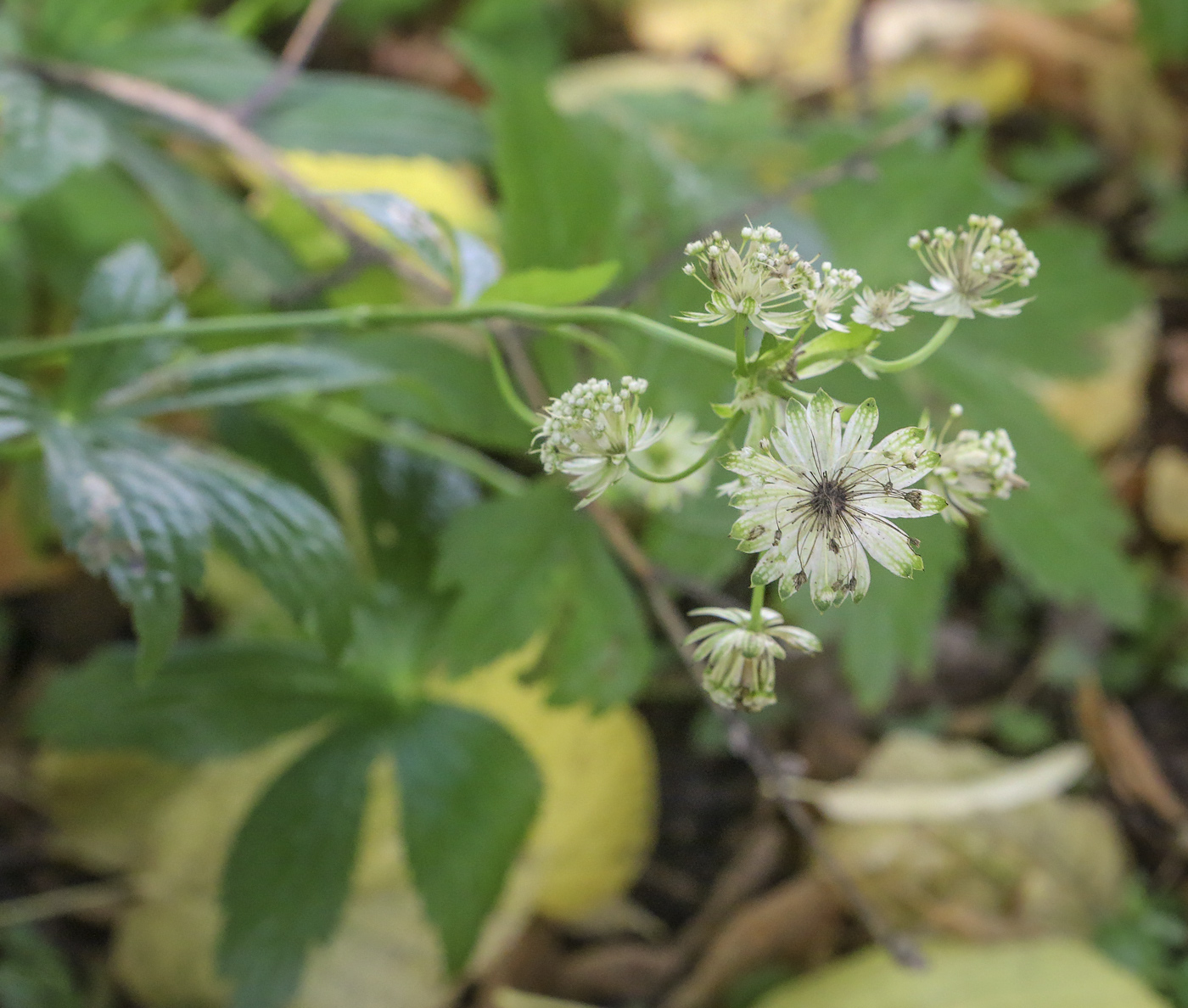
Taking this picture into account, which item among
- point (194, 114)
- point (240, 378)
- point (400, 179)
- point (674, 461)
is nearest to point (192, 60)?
point (194, 114)

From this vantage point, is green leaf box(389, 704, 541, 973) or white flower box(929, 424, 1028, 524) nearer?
white flower box(929, 424, 1028, 524)

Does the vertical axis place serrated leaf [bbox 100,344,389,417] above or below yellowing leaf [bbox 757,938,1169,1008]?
above

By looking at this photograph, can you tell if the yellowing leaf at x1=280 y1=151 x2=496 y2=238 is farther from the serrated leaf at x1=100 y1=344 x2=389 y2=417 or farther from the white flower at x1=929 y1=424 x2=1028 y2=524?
the white flower at x1=929 y1=424 x2=1028 y2=524

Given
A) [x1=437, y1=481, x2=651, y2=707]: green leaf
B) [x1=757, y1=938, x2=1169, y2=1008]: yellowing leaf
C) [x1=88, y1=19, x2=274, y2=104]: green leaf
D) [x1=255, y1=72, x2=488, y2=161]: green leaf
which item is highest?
[x1=88, y1=19, x2=274, y2=104]: green leaf

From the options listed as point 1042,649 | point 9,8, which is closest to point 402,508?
point 9,8

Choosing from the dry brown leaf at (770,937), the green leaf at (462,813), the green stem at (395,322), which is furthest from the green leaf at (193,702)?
the dry brown leaf at (770,937)

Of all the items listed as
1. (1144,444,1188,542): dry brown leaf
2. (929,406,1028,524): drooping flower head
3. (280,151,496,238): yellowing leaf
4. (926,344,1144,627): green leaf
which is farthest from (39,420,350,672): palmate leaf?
(1144,444,1188,542): dry brown leaf
